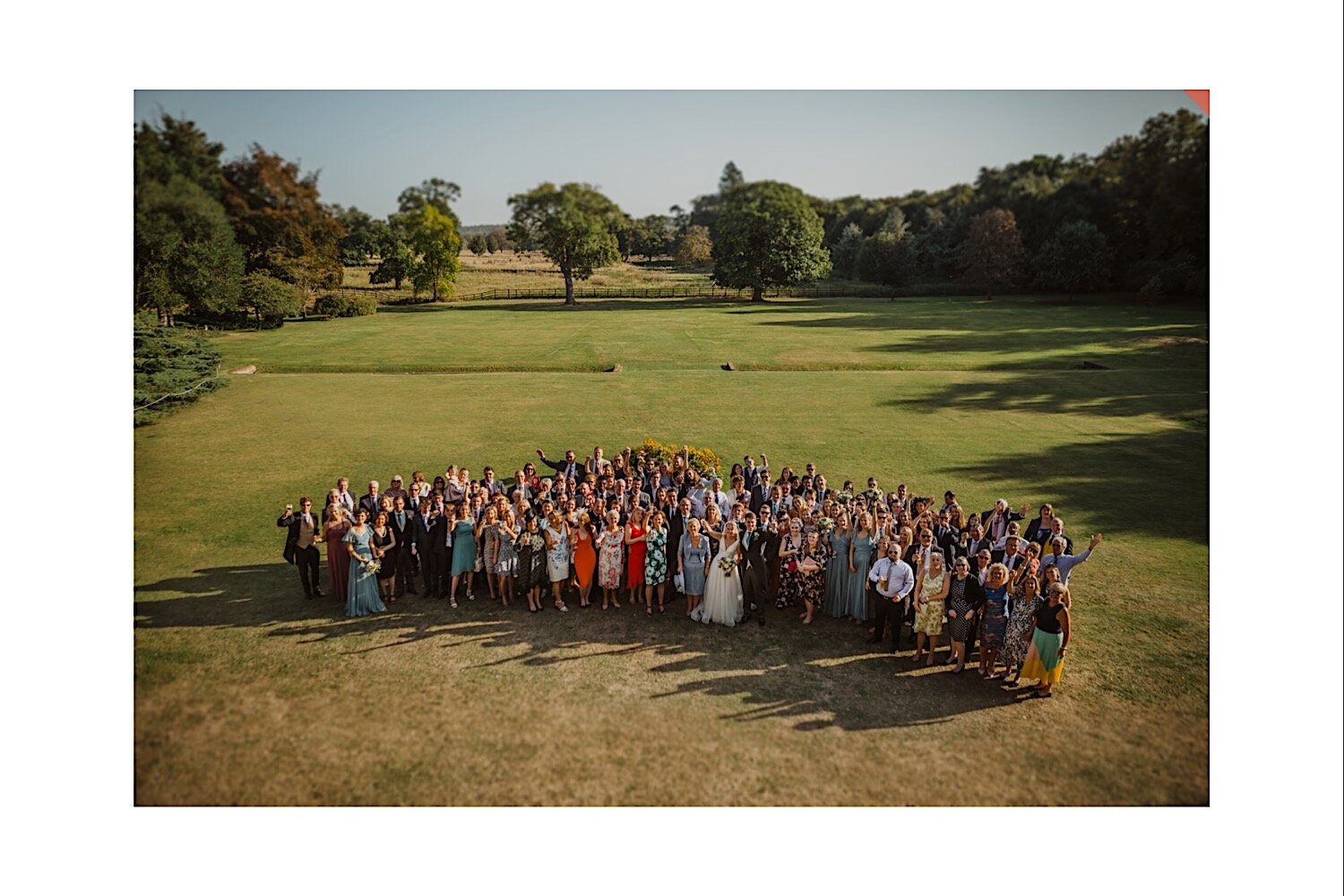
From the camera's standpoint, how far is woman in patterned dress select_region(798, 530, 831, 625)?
9.32 metres

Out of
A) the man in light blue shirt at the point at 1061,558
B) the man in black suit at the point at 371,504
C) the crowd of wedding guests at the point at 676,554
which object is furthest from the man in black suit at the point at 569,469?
the man in light blue shirt at the point at 1061,558

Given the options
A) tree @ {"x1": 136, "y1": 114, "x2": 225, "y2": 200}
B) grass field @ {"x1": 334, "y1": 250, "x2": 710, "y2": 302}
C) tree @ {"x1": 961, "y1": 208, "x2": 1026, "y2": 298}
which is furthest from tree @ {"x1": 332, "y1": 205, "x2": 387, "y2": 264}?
tree @ {"x1": 961, "y1": 208, "x2": 1026, "y2": 298}

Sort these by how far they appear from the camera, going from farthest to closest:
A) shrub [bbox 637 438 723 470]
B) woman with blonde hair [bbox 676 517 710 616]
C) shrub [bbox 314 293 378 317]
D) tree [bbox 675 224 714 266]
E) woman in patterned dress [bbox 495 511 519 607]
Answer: tree [bbox 675 224 714 266] < shrub [bbox 314 293 378 317] < shrub [bbox 637 438 723 470] < woman in patterned dress [bbox 495 511 519 607] < woman with blonde hair [bbox 676 517 710 616]

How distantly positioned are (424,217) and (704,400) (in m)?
25.1

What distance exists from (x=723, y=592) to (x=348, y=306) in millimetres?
32952

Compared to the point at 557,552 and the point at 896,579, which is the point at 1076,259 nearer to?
the point at 896,579

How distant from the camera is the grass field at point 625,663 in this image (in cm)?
649

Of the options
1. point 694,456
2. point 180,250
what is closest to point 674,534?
point 694,456

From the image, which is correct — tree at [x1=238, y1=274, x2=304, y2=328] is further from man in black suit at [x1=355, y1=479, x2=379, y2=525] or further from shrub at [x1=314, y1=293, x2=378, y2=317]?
shrub at [x1=314, y1=293, x2=378, y2=317]

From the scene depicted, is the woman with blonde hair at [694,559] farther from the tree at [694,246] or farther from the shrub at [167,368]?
the tree at [694,246]

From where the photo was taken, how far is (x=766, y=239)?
47.1 meters

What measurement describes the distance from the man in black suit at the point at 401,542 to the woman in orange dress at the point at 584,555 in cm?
236

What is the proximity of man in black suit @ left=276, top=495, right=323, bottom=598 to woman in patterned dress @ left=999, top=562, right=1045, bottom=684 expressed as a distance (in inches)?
348

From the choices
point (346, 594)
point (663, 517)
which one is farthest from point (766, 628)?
point (346, 594)
